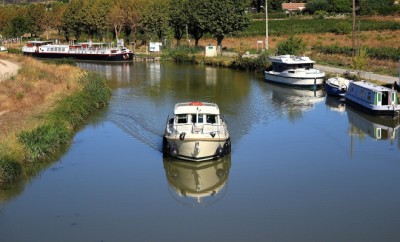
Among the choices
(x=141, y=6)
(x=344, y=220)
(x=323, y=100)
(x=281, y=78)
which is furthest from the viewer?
(x=141, y=6)

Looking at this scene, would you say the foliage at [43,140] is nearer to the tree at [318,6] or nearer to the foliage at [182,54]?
the foliage at [182,54]

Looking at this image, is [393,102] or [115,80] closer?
[393,102]

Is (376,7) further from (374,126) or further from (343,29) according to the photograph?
(374,126)

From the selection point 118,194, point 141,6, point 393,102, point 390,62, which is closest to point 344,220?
point 118,194

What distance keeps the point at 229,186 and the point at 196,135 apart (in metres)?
2.78

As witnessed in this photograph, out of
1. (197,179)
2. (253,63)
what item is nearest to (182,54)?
(253,63)

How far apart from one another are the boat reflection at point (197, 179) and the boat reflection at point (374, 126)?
9322 mm

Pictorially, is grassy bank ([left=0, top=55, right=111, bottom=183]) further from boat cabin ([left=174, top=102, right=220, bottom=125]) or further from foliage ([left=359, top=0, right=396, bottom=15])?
foliage ([left=359, top=0, right=396, bottom=15])

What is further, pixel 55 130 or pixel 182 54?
pixel 182 54

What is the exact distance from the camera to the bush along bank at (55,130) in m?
24.0

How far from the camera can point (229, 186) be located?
79.2 ft

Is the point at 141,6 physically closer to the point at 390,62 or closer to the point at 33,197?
the point at 390,62

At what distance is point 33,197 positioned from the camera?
22719 mm

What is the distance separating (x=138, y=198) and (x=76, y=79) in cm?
2507
